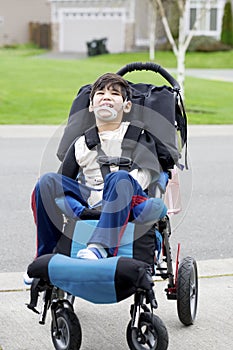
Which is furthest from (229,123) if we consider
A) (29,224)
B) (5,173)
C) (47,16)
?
(47,16)

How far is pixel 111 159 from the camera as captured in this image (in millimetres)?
4855

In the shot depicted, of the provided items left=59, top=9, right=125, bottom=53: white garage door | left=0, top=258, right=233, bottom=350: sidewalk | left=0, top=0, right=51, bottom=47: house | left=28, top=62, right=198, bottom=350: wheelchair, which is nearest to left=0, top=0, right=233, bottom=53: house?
left=59, top=9, right=125, bottom=53: white garage door

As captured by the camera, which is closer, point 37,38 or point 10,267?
point 10,267

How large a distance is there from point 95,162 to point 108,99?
382mm

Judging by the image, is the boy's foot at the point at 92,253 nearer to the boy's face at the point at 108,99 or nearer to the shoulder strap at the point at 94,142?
the shoulder strap at the point at 94,142

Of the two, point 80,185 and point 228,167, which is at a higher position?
point 80,185

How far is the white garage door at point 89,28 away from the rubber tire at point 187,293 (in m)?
42.8

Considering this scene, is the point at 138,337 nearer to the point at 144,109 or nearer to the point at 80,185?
the point at 80,185

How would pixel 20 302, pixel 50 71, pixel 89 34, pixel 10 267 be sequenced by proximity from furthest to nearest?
pixel 89 34 < pixel 50 71 < pixel 10 267 < pixel 20 302

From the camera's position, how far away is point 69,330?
4121 mm

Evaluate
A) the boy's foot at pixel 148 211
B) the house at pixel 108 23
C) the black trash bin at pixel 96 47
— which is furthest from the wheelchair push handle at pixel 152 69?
the house at pixel 108 23

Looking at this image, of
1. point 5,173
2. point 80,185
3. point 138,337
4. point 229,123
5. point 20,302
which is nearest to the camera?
point 138,337

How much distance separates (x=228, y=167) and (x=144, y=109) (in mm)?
5968

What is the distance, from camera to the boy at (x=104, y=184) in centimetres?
434
